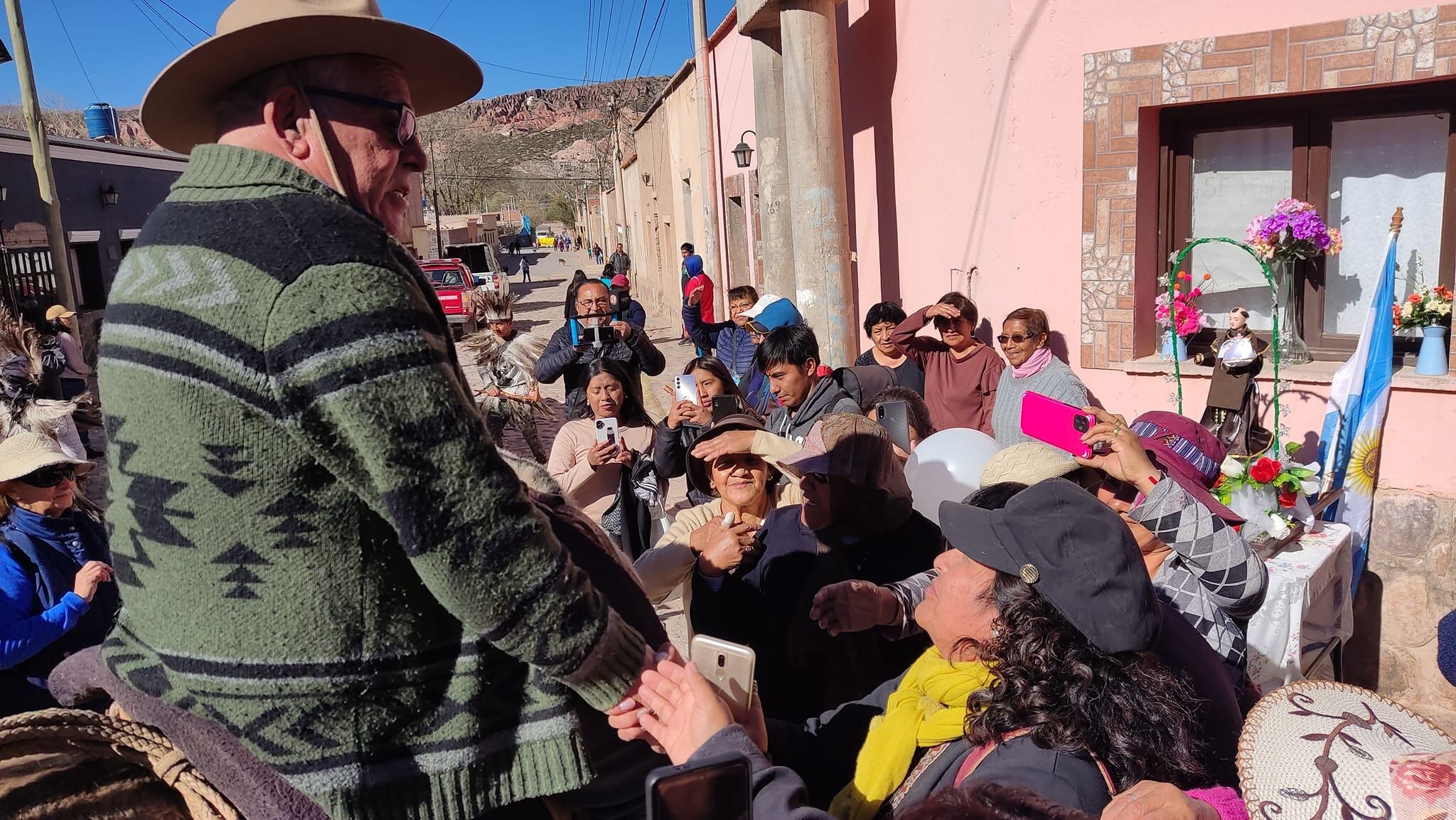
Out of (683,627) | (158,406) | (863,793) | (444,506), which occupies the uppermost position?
(158,406)

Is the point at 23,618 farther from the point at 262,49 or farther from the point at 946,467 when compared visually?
the point at 946,467

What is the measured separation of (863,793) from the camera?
2.02 m

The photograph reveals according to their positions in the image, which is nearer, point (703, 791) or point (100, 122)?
point (703, 791)

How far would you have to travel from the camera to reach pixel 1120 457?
10.3ft

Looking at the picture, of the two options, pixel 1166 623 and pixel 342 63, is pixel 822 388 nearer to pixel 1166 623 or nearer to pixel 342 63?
pixel 1166 623

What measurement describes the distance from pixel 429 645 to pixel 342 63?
0.84m

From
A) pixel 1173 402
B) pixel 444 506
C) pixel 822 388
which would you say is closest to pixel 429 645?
pixel 444 506

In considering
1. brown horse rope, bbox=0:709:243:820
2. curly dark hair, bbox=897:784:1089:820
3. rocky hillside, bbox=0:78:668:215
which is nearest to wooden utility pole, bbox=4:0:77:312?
brown horse rope, bbox=0:709:243:820

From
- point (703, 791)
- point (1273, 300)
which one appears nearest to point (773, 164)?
point (1273, 300)

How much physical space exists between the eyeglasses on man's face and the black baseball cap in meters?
1.28

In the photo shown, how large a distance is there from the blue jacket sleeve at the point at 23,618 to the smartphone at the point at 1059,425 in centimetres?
312

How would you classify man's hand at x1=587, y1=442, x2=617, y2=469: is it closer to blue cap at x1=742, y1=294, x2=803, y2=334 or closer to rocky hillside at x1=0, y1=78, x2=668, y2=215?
blue cap at x1=742, y1=294, x2=803, y2=334

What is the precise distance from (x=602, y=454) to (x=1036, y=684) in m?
2.96

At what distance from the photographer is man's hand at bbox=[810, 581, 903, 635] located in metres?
2.58
